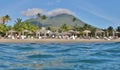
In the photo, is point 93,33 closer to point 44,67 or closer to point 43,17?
point 43,17

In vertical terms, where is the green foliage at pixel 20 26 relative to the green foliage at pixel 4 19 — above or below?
below

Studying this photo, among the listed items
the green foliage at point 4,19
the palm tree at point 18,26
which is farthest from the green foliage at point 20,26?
the green foliage at point 4,19

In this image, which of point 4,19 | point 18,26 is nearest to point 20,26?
point 18,26

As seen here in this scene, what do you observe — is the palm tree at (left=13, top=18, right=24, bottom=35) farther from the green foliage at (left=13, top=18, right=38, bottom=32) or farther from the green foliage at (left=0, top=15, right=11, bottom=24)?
the green foliage at (left=0, top=15, right=11, bottom=24)

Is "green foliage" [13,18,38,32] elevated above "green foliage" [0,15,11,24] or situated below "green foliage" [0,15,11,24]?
below

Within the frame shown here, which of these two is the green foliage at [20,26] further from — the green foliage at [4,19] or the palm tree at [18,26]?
the green foliage at [4,19]

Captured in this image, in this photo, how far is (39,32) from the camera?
9431 cm

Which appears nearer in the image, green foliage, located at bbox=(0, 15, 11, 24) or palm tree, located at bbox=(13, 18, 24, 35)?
palm tree, located at bbox=(13, 18, 24, 35)

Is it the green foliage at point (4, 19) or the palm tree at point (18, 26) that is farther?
the green foliage at point (4, 19)

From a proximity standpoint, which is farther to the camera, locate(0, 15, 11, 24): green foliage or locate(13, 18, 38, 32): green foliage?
locate(0, 15, 11, 24): green foliage

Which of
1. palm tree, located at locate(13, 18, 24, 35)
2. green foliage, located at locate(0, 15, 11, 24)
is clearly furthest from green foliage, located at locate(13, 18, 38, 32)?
green foliage, located at locate(0, 15, 11, 24)

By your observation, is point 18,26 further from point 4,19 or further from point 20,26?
point 4,19

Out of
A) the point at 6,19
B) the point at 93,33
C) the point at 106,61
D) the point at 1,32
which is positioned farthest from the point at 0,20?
the point at 106,61

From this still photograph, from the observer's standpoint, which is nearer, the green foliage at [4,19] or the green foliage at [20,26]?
the green foliage at [20,26]
